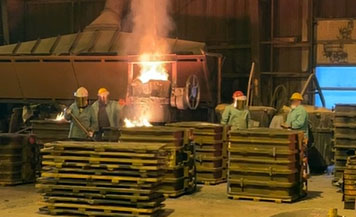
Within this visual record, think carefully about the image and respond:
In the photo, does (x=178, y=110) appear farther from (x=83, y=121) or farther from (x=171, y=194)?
(x=171, y=194)

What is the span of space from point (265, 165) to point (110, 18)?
931 cm

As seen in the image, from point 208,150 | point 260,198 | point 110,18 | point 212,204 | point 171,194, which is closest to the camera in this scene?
point 212,204

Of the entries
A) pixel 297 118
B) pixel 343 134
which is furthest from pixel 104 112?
pixel 343 134

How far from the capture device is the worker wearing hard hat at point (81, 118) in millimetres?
12500

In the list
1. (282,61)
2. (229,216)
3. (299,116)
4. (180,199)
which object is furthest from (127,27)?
(229,216)

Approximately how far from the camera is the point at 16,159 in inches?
516

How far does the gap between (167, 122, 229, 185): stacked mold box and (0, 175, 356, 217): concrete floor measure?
401 mm

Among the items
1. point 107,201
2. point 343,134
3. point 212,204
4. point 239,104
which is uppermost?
point 239,104

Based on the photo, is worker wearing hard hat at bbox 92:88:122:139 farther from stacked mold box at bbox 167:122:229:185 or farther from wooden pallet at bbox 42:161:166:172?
wooden pallet at bbox 42:161:166:172

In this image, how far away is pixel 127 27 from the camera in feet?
65.7

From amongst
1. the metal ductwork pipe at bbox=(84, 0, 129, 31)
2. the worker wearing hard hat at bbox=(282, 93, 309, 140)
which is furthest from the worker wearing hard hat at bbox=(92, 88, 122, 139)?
the metal ductwork pipe at bbox=(84, 0, 129, 31)

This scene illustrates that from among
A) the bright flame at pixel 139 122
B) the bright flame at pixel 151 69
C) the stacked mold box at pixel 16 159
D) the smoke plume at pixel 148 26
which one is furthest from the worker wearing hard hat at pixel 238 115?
the stacked mold box at pixel 16 159

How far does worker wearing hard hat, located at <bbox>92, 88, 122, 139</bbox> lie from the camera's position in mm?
12930

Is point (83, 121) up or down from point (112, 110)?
down
